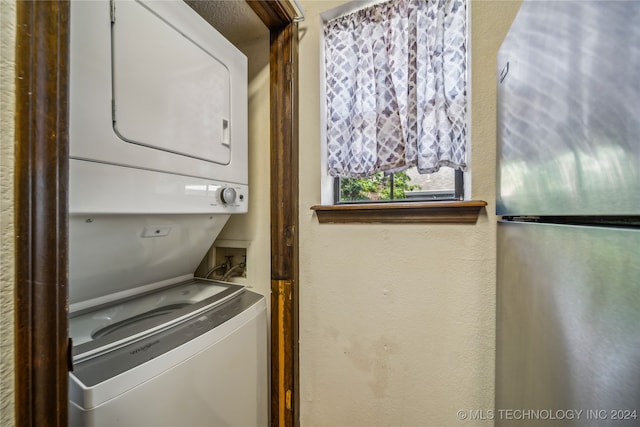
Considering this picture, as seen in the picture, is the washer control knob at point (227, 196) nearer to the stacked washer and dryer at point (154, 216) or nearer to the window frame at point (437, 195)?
the stacked washer and dryer at point (154, 216)

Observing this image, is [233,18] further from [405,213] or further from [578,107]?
[578,107]

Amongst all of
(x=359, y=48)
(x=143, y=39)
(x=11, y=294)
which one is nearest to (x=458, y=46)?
(x=359, y=48)

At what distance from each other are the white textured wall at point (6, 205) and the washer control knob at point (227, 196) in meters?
0.75

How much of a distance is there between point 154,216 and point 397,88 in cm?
121

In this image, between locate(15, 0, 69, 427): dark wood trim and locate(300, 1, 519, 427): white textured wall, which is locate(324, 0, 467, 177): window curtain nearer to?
locate(300, 1, 519, 427): white textured wall

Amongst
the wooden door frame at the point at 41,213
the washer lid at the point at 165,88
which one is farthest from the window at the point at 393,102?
the wooden door frame at the point at 41,213

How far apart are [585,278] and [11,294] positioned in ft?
2.87

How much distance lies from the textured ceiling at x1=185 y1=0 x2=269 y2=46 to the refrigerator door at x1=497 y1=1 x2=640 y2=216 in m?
1.35

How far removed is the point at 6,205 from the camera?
0.36m

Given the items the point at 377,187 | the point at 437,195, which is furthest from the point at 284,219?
the point at 437,195

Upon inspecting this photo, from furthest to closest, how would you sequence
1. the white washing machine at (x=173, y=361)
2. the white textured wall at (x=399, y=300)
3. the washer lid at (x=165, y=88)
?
the white textured wall at (x=399, y=300) < the washer lid at (x=165, y=88) < the white washing machine at (x=173, y=361)

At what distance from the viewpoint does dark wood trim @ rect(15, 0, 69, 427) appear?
370 millimetres

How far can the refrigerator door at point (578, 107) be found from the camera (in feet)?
1.06

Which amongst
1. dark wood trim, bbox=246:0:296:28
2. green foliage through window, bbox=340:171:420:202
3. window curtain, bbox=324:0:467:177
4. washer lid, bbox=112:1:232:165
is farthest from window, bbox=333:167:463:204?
dark wood trim, bbox=246:0:296:28
